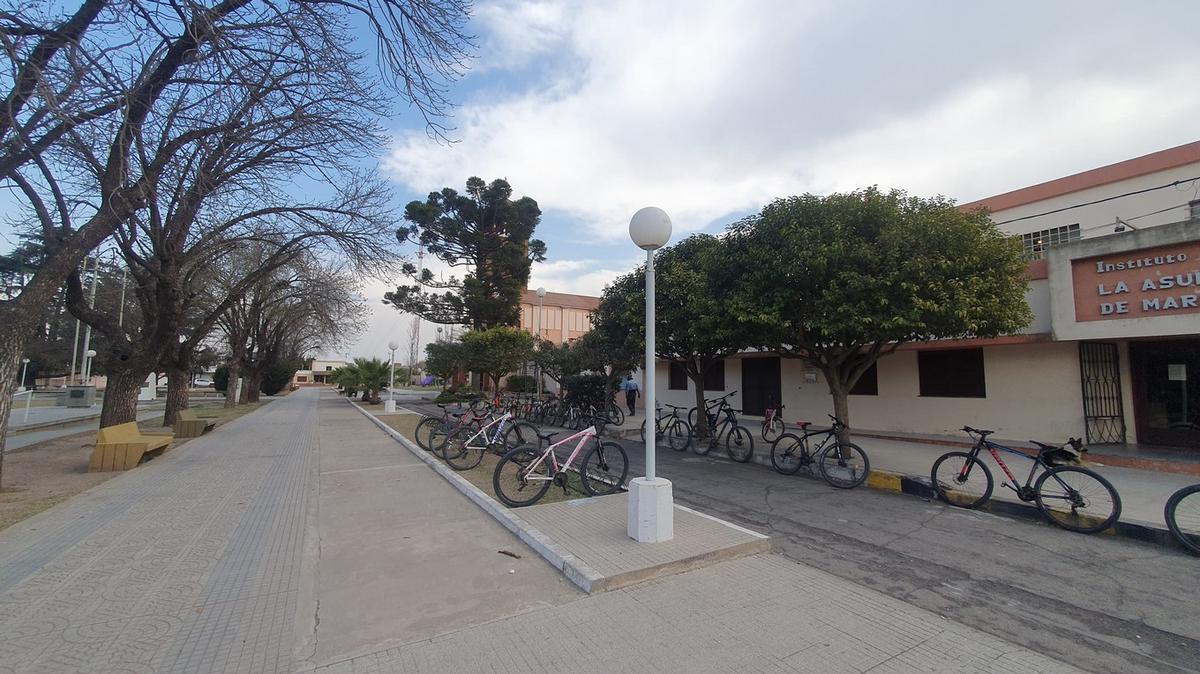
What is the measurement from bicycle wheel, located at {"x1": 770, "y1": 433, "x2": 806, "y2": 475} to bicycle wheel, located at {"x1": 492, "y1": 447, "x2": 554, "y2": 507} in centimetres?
425

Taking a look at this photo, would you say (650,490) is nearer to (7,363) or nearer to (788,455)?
(788,455)

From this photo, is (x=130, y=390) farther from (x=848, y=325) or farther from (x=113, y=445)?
(x=848, y=325)

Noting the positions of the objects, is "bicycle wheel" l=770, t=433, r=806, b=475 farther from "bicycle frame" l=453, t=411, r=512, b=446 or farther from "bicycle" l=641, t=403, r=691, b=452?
"bicycle frame" l=453, t=411, r=512, b=446

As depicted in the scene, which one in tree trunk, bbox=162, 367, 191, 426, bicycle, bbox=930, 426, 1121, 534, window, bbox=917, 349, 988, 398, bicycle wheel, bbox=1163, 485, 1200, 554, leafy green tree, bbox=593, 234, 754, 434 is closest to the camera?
bicycle wheel, bbox=1163, 485, 1200, 554

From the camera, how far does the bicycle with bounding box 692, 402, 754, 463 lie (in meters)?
9.75

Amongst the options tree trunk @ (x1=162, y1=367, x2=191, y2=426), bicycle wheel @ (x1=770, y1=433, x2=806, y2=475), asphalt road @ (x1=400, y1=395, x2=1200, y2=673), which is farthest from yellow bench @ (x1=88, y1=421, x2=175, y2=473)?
bicycle wheel @ (x1=770, y1=433, x2=806, y2=475)

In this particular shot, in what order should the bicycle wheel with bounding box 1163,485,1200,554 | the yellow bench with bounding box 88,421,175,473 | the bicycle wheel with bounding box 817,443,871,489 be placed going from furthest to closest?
the yellow bench with bounding box 88,421,175,473, the bicycle wheel with bounding box 817,443,871,489, the bicycle wheel with bounding box 1163,485,1200,554

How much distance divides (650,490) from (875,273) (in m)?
5.26

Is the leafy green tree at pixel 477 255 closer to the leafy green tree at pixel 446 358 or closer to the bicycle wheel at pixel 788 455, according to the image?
the leafy green tree at pixel 446 358

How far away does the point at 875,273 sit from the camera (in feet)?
24.8

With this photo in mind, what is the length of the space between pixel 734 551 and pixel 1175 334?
29.0 feet

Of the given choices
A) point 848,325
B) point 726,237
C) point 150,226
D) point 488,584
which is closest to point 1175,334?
point 848,325

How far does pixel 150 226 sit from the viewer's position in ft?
36.3

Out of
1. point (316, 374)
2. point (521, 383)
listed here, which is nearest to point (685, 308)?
point (521, 383)
